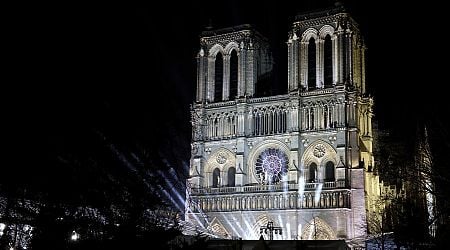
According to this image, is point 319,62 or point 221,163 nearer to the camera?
point 319,62

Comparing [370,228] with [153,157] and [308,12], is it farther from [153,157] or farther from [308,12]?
[153,157]

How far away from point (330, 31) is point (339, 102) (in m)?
6.89

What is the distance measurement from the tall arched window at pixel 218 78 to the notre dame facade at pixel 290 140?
0.11 meters

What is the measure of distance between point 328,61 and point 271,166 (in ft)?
34.8

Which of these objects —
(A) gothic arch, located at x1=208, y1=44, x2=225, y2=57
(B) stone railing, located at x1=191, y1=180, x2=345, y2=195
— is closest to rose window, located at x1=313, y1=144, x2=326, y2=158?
(B) stone railing, located at x1=191, y1=180, x2=345, y2=195

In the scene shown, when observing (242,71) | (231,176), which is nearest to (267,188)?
(231,176)

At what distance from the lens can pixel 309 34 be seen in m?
58.6

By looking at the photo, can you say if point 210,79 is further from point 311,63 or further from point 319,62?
point 319,62

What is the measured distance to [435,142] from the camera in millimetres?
32375

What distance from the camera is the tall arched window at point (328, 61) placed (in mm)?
57209

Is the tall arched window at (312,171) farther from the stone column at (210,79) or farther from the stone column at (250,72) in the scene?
the stone column at (210,79)

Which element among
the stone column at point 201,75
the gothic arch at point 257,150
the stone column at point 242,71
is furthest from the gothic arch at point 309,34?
the stone column at point 201,75

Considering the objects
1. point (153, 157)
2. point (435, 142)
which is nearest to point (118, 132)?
point (153, 157)

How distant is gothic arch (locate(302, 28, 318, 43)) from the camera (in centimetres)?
5825
